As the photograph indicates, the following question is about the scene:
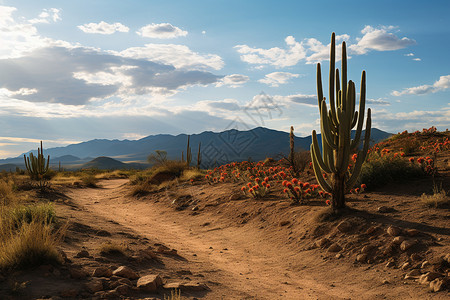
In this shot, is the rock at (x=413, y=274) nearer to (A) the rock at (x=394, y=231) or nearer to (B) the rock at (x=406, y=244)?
(B) the rock at (x=406, y=244)

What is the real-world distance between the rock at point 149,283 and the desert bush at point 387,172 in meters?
7.49

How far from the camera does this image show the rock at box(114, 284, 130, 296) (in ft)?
14.5

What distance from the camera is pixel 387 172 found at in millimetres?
10133

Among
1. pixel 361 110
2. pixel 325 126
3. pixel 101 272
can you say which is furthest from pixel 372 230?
pixel 101 272

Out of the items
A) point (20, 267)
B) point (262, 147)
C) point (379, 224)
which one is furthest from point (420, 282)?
point (262, 147)

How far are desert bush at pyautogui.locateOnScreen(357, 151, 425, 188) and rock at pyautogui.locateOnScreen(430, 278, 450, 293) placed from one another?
5435 mm

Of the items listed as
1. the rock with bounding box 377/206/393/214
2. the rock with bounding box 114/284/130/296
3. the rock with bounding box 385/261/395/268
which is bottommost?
the rock with bounding box 385/261/395/268

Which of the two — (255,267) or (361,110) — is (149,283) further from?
(361,110)

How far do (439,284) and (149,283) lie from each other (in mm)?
4041

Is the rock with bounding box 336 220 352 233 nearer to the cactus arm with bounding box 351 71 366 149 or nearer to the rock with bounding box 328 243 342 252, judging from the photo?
the rock with bounding box 328 243 342 252

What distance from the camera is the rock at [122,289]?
14.5ft

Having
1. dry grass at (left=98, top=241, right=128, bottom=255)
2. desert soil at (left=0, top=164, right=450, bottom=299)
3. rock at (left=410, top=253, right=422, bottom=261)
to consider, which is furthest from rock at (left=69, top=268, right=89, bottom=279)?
rock at (left=410, top=253, right=422, bottom=261)

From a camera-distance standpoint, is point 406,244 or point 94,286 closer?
point 94,286

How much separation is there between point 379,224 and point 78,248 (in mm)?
6043
